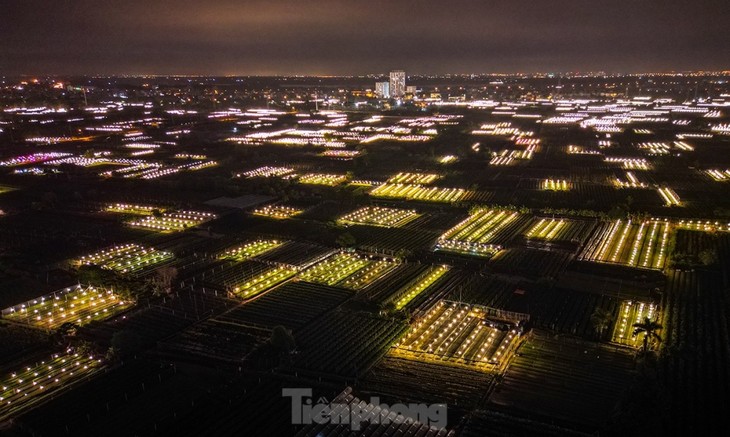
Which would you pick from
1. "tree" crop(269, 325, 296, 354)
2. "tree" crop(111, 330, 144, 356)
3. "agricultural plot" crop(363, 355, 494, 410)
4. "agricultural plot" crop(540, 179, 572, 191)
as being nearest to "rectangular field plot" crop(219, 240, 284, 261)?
"tree" crop(111, 330, 144, 356)

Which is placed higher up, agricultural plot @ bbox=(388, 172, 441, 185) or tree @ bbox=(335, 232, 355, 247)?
agricultural plot @ bbox=(388, 172, 441, 185)

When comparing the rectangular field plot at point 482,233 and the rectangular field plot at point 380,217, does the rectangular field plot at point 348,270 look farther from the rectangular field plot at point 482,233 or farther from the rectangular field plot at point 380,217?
the rectangular field plot at point 380,217

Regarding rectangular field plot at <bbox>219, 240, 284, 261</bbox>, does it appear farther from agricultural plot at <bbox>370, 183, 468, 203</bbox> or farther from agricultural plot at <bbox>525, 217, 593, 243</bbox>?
agricultural plot at <bbox>525, 217, 593, 243</bbox>

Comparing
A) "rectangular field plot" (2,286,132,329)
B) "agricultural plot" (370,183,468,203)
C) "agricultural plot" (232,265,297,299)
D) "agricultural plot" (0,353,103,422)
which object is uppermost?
"agricultural plot" (370,183,468,203)

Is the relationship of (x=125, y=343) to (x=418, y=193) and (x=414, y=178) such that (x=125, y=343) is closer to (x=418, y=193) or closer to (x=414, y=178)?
(x=418, y=193)

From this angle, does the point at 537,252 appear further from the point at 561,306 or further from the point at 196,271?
the point at 196,271

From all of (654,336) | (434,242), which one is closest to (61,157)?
(434,242)

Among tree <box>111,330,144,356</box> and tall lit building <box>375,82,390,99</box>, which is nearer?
tree <box>111,330,144,356</box>
